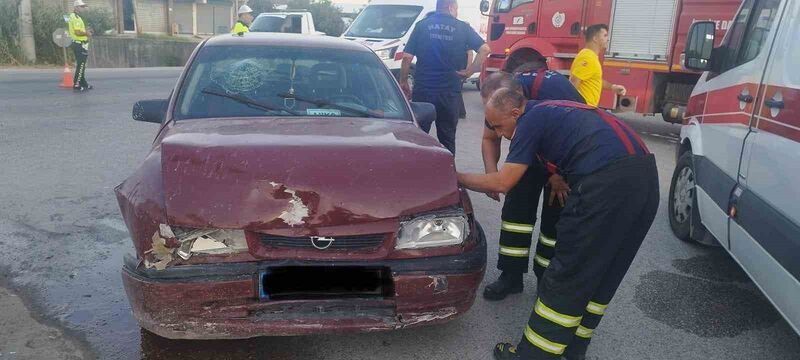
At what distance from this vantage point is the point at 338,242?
265cm

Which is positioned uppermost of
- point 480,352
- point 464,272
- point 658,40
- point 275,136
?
point 658,40

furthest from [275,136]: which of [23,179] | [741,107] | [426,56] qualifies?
[23,179]

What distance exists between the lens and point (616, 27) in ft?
31.0

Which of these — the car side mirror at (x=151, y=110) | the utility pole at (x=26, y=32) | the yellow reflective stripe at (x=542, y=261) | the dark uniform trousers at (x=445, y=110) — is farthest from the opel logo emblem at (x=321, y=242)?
the utility pole at (x=26, y=32)

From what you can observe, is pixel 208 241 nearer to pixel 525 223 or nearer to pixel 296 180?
pixel 296 180

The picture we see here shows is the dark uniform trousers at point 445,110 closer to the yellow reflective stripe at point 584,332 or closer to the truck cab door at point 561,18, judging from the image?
the yellow reflective stripe at point 584,332

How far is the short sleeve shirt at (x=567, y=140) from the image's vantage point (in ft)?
8.77

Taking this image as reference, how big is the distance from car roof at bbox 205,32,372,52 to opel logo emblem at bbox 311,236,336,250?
1964 millimetres

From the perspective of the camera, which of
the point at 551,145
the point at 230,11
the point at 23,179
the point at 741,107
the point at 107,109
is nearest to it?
the point at 551,145

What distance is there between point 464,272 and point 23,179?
15.7ft

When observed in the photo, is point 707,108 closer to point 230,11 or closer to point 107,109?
point 107,109

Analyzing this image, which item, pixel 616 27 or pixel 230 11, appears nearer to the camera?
pixel 616 27

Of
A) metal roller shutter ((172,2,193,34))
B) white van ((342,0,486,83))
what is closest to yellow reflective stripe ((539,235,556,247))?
white van ((342,0,486,83))

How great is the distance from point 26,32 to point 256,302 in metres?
19.7
